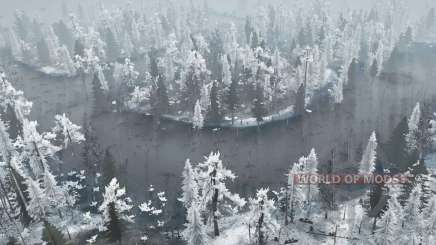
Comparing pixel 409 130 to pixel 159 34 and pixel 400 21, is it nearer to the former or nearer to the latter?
pixel 159 34

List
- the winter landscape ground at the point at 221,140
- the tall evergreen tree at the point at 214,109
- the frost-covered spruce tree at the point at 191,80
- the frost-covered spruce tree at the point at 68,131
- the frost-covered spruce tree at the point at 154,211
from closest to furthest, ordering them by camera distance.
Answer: the winter landscape ground at the point at 221,140 < the frost-covered spruce tree at the point at 154,211 < the frost-covered spruce tree at the point at 68,131 < the tall evergreen tree at the point at 214,109 < the frost-covered spruce tree at the point at 191,80

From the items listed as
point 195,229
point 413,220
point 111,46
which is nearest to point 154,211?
point 195,229

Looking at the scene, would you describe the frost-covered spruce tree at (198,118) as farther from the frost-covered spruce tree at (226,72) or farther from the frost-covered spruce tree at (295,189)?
the frost-covered spruce tree at (295,189)

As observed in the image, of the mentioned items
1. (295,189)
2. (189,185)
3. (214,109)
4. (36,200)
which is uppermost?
(214,109)

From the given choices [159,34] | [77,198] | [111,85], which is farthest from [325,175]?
[159,34]

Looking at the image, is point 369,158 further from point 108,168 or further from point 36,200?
point 36,200

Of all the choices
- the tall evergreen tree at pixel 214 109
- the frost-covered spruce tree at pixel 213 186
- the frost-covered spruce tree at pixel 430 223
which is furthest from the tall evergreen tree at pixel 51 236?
the tall evergreen tree at pixel 214 109
